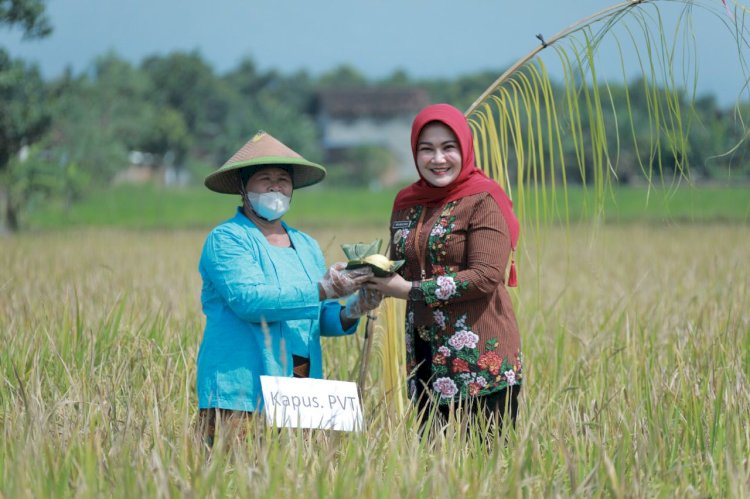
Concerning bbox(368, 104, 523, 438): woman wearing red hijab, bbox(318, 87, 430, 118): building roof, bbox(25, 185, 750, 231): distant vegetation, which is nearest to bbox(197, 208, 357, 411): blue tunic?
bbox(368, 104, 523, 438): woman wearing red hijab

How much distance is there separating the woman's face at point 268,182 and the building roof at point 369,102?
2392 inches

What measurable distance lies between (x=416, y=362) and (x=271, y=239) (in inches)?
23.4

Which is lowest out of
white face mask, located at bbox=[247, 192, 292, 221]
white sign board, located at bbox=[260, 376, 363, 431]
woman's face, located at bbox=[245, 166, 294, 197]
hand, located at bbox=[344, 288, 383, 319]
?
white sign board, located at bbox=[260, 376, 363, 431]

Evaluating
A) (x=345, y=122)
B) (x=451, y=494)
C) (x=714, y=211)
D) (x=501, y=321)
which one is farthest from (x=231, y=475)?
(x=345, y=122)

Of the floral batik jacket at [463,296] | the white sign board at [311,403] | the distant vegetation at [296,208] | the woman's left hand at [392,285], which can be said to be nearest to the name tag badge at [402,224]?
the floral batik jacket at [463,296]

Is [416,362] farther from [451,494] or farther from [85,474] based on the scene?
[85,474]

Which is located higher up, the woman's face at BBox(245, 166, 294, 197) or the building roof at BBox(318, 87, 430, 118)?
the building roof at BBox(318, 87, 430, 118)

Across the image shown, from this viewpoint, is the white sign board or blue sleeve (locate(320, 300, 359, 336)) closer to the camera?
the white sign board

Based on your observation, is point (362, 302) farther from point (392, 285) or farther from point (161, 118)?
point (161, 118)

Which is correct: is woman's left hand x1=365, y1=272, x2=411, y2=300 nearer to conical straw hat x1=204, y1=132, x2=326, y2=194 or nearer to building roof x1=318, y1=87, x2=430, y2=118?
A: conical straw hat x1=204, y1=132, x2=326, y2=194

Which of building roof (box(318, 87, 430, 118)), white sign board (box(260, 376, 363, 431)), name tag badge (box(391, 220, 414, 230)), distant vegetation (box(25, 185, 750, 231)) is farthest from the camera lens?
building roof (box(318, 87, 430, 118))

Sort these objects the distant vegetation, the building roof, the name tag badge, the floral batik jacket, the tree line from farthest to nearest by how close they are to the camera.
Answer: the building roof → the distant vegetation → the tree line → the name tag badge → the floral batik jacket

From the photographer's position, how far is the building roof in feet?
209

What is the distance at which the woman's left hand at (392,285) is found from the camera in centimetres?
253
